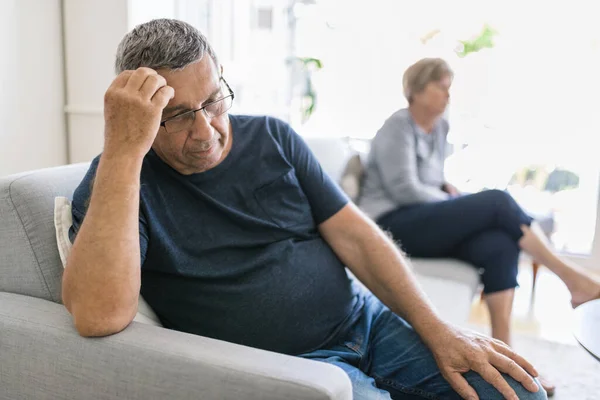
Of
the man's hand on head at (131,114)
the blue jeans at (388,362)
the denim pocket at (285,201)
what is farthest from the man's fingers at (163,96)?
the blue jeans at (388,362)

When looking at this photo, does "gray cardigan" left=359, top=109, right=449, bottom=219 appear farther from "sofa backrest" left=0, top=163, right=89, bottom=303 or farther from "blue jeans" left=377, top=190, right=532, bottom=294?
"sofa backrest" left=0, top=163, right=89, bottom=303

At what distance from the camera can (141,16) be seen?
2338 mm

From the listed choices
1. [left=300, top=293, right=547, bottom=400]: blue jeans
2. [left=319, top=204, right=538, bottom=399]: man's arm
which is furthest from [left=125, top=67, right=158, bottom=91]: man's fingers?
[left=300, top=293, right=547, bottom=400]: blue jeans

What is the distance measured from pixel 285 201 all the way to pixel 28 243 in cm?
54

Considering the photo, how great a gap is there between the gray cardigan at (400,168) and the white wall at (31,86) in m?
1.25

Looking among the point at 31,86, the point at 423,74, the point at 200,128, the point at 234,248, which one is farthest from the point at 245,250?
the point at 423,74

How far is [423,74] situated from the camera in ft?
8.35

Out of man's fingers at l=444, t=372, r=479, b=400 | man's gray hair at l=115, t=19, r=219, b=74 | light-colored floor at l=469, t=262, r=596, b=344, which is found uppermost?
man's gray hair at l=115, t=19, r=219, b=74

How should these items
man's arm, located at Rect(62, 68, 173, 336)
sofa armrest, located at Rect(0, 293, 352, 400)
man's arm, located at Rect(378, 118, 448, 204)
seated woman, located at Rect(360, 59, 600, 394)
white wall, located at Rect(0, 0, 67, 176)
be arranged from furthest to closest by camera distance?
man's arm, located at Rect(378, 118, 448, 204) → seated woman, located at Rect(360, 59, 600, 394) → white wall, located at Rect(0, 0, 67, 176) → man's arm, located at Rect(62, 68, 173, 336) → sofa armrest, located at Rect(0, 293, 352, 400)

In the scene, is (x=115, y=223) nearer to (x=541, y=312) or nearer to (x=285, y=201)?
(x=285, y=201)

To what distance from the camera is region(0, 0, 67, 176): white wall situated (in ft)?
6.17

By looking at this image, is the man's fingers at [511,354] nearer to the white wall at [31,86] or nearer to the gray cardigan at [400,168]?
the gray cardigan at [400,168]

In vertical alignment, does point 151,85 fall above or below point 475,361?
above

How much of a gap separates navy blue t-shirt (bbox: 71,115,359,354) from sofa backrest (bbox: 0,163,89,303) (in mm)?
85
